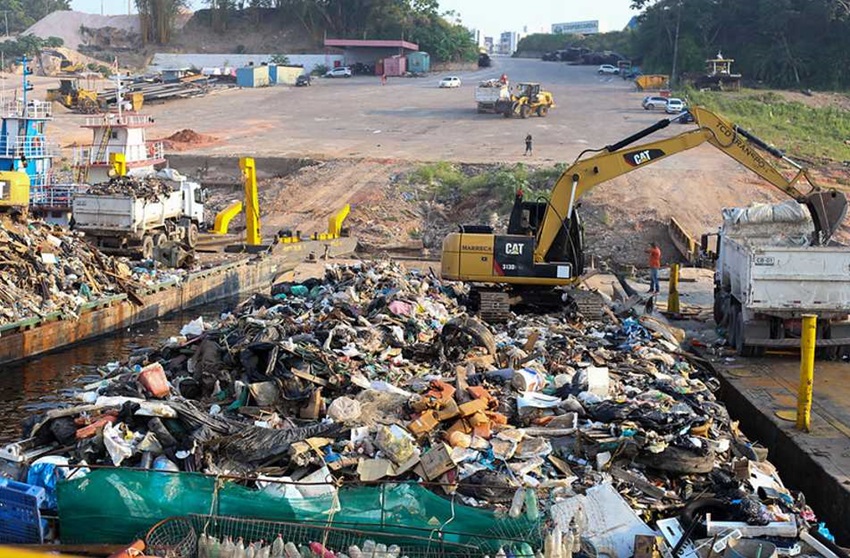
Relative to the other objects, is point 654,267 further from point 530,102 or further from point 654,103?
point 654,103

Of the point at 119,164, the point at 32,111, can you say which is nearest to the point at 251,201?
the point at 119,164

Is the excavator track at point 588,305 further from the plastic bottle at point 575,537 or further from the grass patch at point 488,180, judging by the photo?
the grass patch at point 488,180

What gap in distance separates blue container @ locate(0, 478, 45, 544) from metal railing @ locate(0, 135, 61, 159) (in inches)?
841

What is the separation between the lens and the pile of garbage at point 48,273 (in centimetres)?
1870

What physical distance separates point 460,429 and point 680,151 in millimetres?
9137

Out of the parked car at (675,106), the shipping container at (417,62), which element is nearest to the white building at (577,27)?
the shipping container at (417,62)

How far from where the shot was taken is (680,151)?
17.4m

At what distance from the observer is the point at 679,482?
A: 31.3 feet

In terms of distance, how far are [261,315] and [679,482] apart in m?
8.02

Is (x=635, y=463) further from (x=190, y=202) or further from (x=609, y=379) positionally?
(x=190, y=202)

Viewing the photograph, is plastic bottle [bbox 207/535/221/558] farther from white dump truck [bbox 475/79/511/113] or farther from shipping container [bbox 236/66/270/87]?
shipping container [bbox 236/66/270/87]

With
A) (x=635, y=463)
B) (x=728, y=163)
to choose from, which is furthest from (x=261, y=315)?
(x=728, y=163)

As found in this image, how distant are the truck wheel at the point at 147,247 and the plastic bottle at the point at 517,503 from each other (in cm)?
1817

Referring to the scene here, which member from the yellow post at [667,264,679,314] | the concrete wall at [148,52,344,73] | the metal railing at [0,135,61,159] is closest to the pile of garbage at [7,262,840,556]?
the yellow post at [667,264,679,314]
